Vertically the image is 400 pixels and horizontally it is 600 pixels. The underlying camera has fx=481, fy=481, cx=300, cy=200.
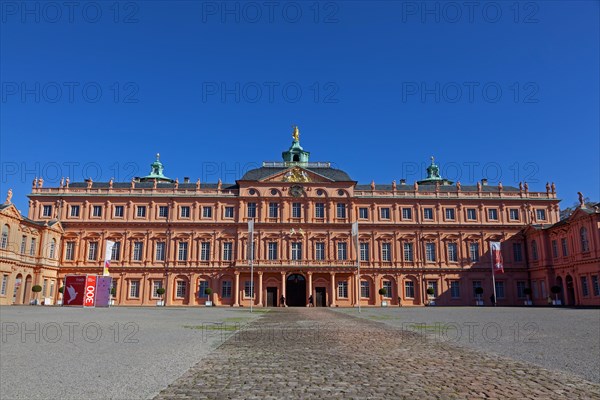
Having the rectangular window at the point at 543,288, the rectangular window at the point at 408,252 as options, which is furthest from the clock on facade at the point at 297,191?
the rectangular window at the point at 543,288

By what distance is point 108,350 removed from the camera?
11.2m

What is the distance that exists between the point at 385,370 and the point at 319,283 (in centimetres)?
4921

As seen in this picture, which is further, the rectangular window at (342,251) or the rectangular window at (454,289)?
the rectangular window at (454,289)

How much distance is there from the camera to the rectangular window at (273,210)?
59.4 m

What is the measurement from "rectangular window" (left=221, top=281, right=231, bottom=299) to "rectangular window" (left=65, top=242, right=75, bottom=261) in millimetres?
18596

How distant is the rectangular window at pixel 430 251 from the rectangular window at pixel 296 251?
1557cm

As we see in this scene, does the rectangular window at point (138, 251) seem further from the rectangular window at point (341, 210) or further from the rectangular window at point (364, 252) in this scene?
the rectangular window at point (364, 252)

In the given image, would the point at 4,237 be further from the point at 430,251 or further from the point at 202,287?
the point at 430,251

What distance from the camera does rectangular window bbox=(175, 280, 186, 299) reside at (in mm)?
57375

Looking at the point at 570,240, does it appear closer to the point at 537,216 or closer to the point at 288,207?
the point at 537,216

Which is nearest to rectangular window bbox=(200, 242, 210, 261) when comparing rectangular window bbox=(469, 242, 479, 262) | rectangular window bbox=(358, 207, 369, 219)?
rectangular window bbox=(358, 207, 369, 219)

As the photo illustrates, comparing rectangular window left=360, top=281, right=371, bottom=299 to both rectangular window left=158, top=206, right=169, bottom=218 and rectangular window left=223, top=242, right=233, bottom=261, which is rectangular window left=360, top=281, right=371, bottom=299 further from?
rectangular window left=158, top=206, right=169, bottom=218

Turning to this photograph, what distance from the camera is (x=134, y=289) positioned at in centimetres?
5769

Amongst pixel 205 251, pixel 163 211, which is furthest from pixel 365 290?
pixel 163 211
